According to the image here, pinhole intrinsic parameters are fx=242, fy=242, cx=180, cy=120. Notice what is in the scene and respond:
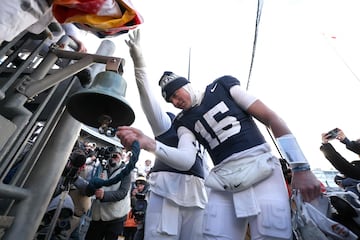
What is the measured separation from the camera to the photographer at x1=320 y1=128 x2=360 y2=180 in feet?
8.49

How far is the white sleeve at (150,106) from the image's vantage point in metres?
2.42

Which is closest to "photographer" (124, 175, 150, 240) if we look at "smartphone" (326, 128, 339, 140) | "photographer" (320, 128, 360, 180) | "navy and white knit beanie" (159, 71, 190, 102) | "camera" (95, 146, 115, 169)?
"camera" (95, 146, 115, 169)

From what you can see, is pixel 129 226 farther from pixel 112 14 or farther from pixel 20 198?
pixel 112 14

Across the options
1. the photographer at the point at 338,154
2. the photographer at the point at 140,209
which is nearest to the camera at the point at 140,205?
the photographer at the point at 140,209

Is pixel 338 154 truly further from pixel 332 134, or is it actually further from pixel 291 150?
pixel 291 150

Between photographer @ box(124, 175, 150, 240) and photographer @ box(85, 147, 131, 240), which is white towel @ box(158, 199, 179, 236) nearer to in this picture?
photographer @ box(85, 147, 131, 240)

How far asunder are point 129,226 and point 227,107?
613cm

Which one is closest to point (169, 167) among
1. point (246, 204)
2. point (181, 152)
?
point (181, 152)

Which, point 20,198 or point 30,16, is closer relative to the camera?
point 30,16

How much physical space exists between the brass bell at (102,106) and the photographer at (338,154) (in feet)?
7.95

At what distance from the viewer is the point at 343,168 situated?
2.66m

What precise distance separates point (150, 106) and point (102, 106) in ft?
2.83

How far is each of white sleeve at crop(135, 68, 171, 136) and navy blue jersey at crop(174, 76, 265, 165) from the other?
1.67ft

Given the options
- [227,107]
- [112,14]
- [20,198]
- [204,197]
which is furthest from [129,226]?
[112,14]
